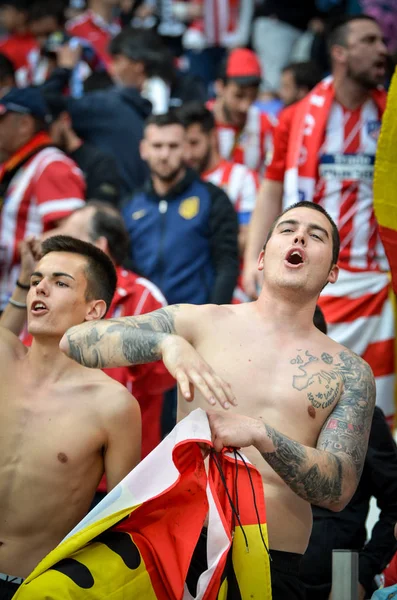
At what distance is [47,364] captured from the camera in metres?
3.69

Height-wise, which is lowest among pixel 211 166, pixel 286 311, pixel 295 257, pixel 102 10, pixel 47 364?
pixel 211 166

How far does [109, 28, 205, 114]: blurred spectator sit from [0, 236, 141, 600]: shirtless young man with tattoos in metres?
4.54

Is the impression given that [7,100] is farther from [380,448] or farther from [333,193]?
[380,448]

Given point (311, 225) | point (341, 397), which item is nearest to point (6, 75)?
point (311, 225)

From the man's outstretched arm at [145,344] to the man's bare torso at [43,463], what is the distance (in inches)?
14.6

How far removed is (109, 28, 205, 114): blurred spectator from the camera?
805cm

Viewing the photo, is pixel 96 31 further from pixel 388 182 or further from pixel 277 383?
pixel 277 383

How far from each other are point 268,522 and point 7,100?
3.80 metres

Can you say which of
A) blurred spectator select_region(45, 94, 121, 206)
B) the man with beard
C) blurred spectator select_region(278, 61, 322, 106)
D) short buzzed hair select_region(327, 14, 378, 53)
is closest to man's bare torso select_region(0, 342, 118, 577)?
the man with beard

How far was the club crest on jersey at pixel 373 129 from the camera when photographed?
5244 millimetres

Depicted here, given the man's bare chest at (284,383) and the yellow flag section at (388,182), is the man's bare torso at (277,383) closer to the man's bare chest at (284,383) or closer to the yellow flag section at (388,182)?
the man's bare chest at (284,383)

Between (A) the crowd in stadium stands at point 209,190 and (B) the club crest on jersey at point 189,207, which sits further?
(B) the club crest on jersey at point 189,207

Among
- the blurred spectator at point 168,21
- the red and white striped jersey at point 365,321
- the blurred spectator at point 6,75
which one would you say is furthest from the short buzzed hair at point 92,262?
the blurred spectator at point 168,21

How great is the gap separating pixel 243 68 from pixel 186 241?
8.30 ft
